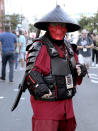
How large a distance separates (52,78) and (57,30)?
528 millimetres

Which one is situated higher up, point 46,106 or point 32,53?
point 32,53

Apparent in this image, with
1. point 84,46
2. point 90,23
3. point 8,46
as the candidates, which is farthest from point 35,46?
point 90,23

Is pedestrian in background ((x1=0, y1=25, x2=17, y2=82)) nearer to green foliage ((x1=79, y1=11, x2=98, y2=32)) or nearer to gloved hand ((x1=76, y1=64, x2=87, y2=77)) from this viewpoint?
gloved hand ((x1=76, y1=64, x2=87, y2=77))

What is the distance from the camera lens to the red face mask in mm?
3803

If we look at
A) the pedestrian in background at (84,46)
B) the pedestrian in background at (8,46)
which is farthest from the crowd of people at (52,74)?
the pedestrian in background at (84,46)

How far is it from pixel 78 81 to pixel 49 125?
0.67 m

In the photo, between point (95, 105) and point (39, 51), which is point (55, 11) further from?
point (95, 105)

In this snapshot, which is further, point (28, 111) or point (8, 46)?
point (8, 46)

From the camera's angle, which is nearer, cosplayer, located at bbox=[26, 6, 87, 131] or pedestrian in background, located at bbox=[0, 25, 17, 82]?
cosplayer, located at bbox=[26, 6, 87, 131]

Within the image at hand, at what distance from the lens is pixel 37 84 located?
355 cm

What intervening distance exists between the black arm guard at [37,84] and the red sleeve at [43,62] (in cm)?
6

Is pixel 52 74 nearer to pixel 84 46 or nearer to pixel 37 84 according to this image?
pixel 37 84

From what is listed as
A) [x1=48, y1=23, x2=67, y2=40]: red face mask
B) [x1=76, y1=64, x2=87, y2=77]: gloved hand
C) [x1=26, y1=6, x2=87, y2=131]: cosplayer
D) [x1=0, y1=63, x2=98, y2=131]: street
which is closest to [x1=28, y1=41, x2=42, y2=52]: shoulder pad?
[x1=26, y1=6, x2=87, y2=131]: cosplayer

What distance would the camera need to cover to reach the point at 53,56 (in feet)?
12.0
